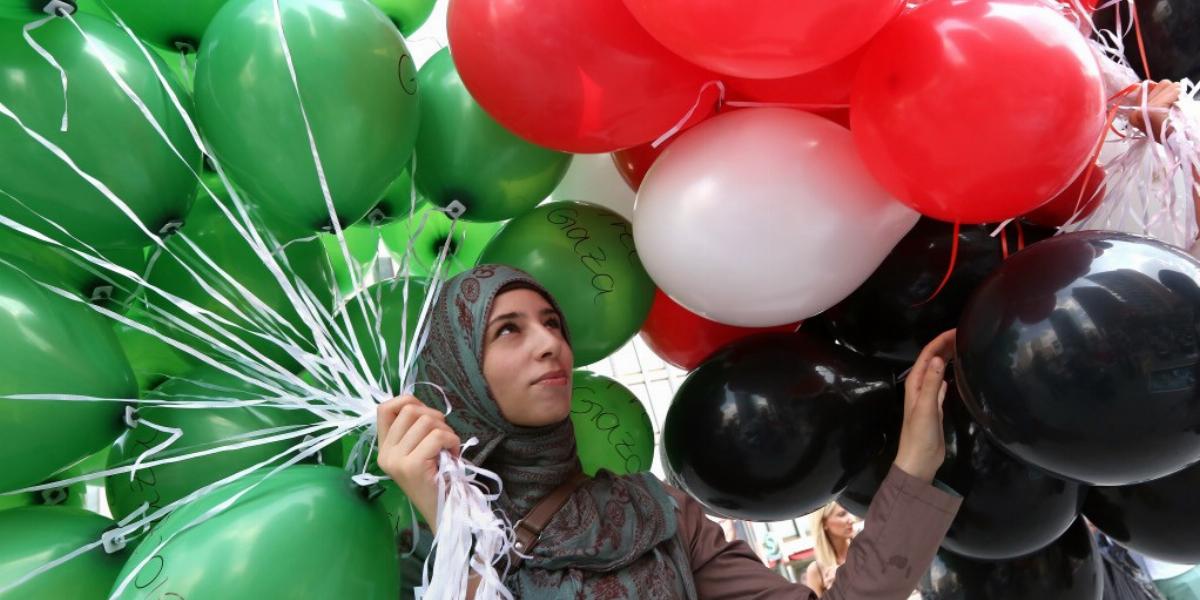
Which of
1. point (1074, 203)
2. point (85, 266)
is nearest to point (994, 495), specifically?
point (1074, 203)

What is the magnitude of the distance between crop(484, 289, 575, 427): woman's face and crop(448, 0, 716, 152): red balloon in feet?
0.78

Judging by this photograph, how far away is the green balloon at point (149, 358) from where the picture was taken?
1308 mm

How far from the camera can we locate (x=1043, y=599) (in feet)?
4.13

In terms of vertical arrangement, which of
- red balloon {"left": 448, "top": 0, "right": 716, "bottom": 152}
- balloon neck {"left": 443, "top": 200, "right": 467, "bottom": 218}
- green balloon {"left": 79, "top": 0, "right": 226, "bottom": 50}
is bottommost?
balloon neck {"left": 443, "top": 200, "right": 467, "bottom": 218}

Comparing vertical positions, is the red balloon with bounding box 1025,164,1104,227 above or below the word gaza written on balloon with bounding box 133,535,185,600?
below

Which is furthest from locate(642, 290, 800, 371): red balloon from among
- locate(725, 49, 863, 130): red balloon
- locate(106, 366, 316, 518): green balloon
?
locate(106, 366, 316, 518): green balloon

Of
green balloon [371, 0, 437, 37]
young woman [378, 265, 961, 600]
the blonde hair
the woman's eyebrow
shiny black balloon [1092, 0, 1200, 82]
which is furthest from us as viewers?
the blonde hair

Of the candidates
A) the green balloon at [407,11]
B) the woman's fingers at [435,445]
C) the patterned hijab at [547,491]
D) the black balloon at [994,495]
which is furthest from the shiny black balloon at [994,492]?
the green balloon at [407,11]

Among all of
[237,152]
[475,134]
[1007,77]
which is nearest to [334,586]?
[237,152]

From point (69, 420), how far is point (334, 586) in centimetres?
35

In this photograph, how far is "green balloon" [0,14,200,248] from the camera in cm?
100

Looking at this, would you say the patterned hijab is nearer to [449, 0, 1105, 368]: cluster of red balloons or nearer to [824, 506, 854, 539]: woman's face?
[449, 0, 1105, 368]: cluster of red balloons

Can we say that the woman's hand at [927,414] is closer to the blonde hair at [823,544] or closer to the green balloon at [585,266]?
the green balloon at [585,266]

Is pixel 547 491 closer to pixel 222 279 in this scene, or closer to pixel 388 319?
pixel 388 319
